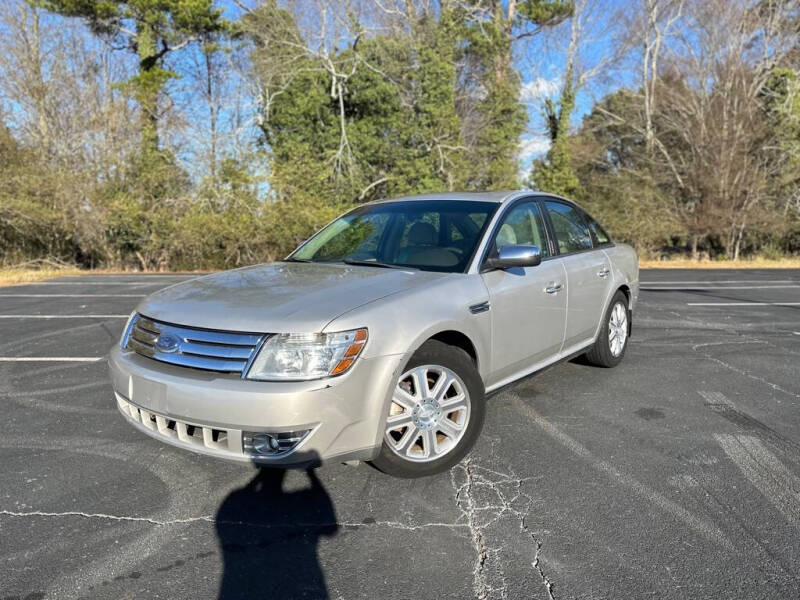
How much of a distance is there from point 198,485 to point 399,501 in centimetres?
115

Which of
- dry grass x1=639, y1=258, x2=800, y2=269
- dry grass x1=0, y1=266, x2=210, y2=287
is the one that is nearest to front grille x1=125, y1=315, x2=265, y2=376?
dry grass x1=0, y1=266, x2=210, y2=287

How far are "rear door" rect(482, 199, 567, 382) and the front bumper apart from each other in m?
1.05

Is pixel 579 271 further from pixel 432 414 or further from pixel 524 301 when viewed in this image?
pixel 432 414

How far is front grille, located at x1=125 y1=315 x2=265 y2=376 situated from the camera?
2.77 m

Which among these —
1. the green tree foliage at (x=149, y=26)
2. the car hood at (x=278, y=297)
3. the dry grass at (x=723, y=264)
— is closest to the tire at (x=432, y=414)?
the car hood at (x=278, y=297)

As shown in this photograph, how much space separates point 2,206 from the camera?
17.6 m

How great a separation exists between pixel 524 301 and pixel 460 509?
1561 millimetres

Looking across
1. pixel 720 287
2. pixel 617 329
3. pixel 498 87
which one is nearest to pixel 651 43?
pixel 498 87

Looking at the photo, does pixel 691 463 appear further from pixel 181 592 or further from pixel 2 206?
pixel 2 206

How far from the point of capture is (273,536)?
2.69 metres

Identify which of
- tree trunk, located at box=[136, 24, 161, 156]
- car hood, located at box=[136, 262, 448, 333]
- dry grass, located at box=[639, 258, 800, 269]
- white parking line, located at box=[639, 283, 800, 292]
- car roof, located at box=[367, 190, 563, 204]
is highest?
tree trunk, located at box=[136, 24, 161, 156]

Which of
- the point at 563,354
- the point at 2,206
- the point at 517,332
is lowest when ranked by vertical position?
the point at 563,354

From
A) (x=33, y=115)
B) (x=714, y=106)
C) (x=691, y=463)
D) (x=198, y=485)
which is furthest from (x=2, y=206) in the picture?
(x=714, y=106)

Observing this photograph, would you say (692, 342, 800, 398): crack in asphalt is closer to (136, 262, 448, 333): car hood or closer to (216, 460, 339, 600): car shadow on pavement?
(136, 262, 448, 333): car hood
